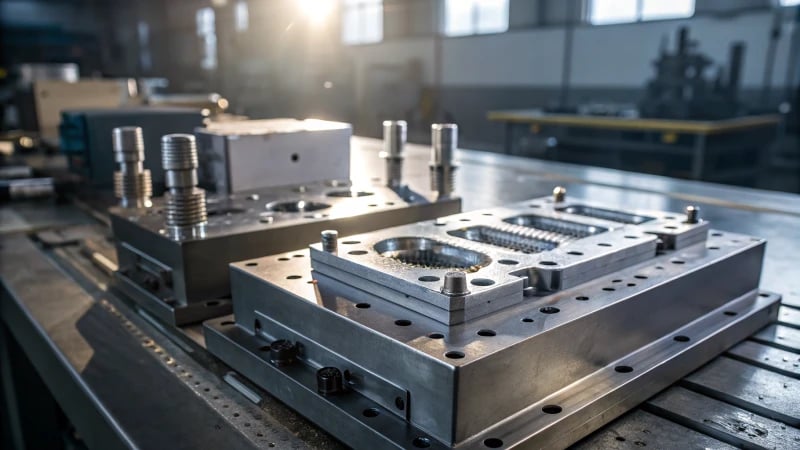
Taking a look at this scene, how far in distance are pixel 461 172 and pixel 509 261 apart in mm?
1500

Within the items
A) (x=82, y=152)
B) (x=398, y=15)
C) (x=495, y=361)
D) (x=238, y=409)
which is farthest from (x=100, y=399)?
(x=398, y=15)

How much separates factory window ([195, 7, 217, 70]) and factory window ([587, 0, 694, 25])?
5.57m

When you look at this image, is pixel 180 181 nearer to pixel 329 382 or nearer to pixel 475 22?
pixel 329 382

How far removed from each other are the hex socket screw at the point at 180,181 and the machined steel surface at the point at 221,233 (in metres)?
0.01

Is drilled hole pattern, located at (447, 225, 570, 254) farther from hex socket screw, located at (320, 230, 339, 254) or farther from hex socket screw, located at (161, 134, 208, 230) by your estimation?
hex socket screw, located at (161, 134, 208, 230)

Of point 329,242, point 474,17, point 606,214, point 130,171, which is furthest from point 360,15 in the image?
point 329,242

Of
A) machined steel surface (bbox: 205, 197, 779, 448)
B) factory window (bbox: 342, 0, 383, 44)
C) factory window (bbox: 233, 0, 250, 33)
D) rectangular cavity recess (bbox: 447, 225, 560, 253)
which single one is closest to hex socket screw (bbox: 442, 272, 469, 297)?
machined steel surface (bbox: 205, 197, 779, 448)

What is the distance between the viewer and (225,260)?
949mm

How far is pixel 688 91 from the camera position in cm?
475

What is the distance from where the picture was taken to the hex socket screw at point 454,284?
0.61 metres

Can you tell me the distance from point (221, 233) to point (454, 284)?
470 millimetres

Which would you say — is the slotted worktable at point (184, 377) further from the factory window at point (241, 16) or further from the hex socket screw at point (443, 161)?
the factory window at point (241, 16)

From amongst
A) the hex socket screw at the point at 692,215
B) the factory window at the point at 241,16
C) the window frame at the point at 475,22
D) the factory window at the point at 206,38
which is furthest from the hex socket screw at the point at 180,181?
the factory window at the point at 206,38

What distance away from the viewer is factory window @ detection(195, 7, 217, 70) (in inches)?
380
